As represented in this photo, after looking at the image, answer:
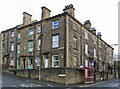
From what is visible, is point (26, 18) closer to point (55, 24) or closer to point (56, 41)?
point (55, 24)

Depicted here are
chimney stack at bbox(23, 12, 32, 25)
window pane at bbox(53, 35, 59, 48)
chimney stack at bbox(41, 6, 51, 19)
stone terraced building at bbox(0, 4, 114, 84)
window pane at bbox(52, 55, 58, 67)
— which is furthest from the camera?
chimney stack at bbox(23, 12, 32, 25)

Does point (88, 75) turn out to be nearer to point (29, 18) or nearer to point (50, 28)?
point (50, 28)

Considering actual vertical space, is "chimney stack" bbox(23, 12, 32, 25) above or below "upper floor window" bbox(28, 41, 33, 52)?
above

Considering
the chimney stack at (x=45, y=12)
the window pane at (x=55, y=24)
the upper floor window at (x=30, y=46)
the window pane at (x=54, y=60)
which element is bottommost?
the window pane at (x=54, y=60)

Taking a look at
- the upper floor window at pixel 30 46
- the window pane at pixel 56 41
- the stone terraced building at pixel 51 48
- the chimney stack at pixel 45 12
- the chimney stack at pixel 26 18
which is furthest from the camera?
the chimney stack at pixel 26 18

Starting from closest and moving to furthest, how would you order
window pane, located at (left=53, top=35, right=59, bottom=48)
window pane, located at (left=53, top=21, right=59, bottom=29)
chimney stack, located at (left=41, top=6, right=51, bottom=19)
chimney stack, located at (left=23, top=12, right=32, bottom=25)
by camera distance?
window pane, located at (left=53, top=35, right=59, bottom=48), window pane, located at (left=53, top=21, right=59, bottom=29), chimney stack, located at (left=41, top=6, right=51, bottom=19), chimney stack, located at (left=23, top=12, right=32, bottom=25)

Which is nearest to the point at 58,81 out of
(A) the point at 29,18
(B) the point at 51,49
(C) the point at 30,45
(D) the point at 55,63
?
(D) the point at 55,63

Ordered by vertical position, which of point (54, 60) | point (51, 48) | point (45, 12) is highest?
point (45, 12)

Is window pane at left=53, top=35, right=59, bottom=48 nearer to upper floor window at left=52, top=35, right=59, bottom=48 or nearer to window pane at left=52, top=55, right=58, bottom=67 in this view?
upper floor window at left=52, top=35, right=59, bottom=48

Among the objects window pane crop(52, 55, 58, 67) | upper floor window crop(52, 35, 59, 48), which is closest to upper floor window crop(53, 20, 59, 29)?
upper floor window crop(52, 35, 59, 48)

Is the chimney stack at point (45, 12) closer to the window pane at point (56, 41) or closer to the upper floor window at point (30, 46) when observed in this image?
the window pane at point (56, 41)

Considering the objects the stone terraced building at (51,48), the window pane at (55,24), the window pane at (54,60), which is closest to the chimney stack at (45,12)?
the stone terraced building at (51,48)

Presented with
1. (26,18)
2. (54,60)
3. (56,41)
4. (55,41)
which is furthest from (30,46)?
(26,18)

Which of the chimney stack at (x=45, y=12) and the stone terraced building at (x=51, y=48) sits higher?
the chimney stack at (x=45, y=12)
